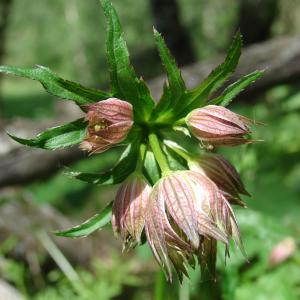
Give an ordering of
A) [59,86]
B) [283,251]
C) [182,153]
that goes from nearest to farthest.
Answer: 1. [59,86]
2. [182,153]
3. [283,251]

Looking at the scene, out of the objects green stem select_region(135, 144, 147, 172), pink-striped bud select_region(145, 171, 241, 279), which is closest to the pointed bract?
pink-striped bud select_region(145, 171, 241, 279)

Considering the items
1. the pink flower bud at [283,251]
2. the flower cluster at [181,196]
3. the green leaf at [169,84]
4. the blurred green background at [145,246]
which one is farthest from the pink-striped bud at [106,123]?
the pink flower bud at [283,251]

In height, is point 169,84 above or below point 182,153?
above

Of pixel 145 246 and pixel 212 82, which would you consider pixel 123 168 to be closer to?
pixel 212 82

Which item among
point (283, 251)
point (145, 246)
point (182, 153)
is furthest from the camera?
point (145, 246)

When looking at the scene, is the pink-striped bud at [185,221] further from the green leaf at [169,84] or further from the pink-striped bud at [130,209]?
the green leaf at [169,84]

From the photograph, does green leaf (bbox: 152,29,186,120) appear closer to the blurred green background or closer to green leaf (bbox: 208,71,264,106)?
green leaf (bbox: 208,71,264,106)

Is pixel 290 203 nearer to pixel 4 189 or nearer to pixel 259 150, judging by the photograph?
pixel 259 150

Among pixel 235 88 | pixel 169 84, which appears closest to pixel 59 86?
pixel 169 84
